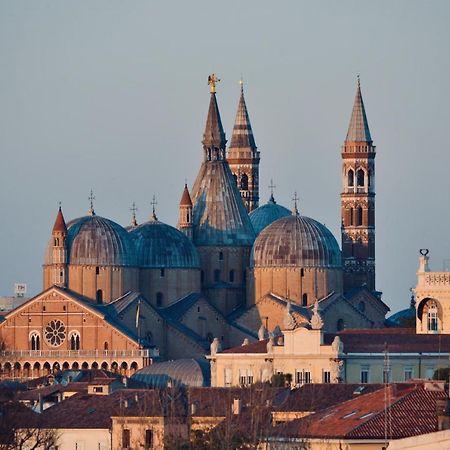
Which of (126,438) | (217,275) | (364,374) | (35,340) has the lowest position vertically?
(126,438)

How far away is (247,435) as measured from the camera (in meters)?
84.8

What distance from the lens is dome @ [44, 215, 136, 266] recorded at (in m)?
156

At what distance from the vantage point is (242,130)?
580ft

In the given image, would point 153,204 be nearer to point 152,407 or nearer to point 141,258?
point 141,258

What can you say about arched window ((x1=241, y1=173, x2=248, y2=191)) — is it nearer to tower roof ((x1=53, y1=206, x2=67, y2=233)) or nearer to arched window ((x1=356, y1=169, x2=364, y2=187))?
arched window ((x1=356, y1=169, x2=364, y2=187))

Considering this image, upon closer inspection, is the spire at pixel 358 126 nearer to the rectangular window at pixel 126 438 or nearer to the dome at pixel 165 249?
the dome at pixel 165 249

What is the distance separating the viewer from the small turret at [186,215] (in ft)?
529

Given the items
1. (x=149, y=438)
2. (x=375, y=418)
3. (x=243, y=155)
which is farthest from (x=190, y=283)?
(x=375, y=418)

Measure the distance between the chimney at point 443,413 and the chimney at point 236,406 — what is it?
56.0 ft

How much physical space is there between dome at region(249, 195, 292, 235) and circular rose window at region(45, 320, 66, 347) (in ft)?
47.6

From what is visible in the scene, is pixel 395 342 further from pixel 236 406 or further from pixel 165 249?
pixel 165 249

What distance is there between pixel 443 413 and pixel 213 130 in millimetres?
89395

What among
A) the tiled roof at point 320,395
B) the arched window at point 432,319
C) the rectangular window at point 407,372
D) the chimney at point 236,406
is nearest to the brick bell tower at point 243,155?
the arched window at point 432,319

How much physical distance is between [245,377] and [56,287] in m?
27.7
